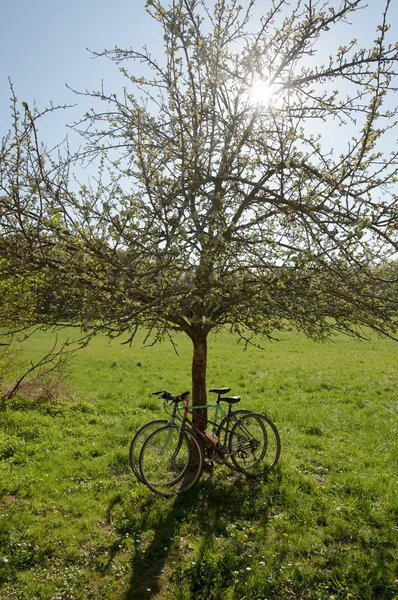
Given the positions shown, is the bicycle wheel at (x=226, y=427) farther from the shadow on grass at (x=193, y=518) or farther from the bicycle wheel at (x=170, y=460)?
the bicycle wheel at (x=170, y=460)

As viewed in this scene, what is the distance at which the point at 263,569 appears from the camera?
4.52m

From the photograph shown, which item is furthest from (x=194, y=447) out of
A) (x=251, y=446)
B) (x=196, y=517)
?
(x=251, y=446)

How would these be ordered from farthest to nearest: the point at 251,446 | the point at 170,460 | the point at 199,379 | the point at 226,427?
the point at 199,379 → the point at 251,446 → the point at 226,427 → the point at 170,460

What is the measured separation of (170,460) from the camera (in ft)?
20.8

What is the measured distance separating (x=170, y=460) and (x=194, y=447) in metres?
0.46

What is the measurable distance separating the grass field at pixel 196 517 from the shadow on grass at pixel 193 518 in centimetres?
2

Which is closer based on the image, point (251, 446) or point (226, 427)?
point (226, 427)

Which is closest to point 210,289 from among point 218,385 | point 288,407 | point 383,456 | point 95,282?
point 95,282

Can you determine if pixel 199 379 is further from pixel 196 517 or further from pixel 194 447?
pixel 196 517

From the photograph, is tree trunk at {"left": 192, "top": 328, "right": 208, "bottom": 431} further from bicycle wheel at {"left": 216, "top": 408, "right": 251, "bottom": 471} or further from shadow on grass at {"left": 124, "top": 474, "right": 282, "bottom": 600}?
shadow on grass at {"left": 124, "top": 474, "right": 282, "bottom": 600}

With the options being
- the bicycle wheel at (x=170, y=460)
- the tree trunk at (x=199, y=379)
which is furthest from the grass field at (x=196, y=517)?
the tree trunk at (x=199, y=379)

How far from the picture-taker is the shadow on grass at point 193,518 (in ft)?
14.6

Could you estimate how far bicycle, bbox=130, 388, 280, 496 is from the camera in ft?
19.6

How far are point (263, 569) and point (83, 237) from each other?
4.03 meters
